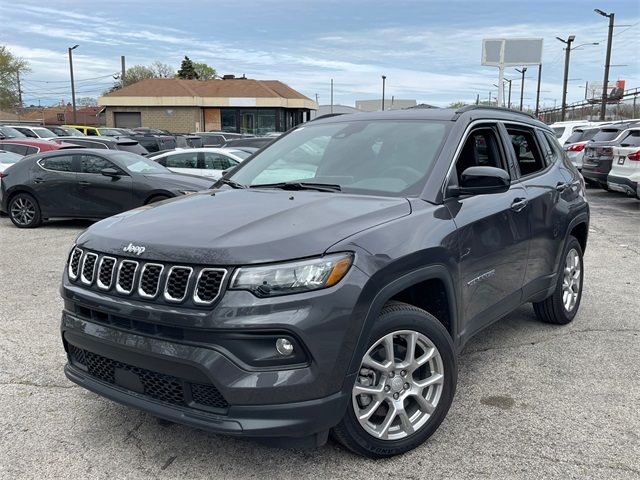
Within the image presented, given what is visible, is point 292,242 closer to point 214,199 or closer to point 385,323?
point 385,323

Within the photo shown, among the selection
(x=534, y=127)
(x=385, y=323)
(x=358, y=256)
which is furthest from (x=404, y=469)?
(x=534, y=127)

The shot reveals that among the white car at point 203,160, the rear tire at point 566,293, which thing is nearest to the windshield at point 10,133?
the white car at point 203,160

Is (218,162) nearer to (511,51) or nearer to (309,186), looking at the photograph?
(309,186)

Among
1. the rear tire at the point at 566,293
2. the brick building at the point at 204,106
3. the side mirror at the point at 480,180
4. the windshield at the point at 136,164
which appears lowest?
the rear tire at the point at 566,293

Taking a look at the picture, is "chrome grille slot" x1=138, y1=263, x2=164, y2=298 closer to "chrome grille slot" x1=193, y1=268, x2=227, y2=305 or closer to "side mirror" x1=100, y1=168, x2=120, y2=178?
"chrome grille slot" x1=193, y1=268, x2=227, y2=305

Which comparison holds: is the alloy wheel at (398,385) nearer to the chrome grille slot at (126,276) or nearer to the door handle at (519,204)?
the chrome grille slot at (126,276)

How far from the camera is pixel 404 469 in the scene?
9.69 feet

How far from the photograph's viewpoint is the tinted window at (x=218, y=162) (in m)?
12.6

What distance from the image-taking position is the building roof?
161ft

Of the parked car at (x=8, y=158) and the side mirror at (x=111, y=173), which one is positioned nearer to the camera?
the side mirror at (x=111, y=173)

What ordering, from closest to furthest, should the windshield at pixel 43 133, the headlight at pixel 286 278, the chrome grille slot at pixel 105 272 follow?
the headlight at pixel 286 278, the chrome grille slot at pixel 105 272, the windshield at pixel 43 133

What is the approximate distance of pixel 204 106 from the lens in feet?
165

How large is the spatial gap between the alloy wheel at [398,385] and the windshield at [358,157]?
0.91 meters

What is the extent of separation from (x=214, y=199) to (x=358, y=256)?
1.19 m
